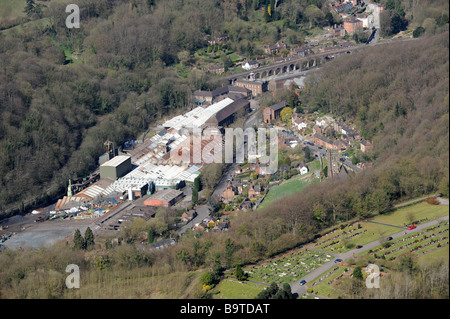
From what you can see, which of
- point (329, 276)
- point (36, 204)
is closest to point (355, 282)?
point (329, 276)

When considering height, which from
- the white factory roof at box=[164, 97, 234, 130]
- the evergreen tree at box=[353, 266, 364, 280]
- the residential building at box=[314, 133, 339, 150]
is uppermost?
the evergreen tree at box=[353, 266, 364, 280]

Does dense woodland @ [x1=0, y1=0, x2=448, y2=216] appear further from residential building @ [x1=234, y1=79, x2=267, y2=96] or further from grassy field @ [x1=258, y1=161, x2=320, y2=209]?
grassy field @ [x1=258, y1=161, x2=320, y2=209]

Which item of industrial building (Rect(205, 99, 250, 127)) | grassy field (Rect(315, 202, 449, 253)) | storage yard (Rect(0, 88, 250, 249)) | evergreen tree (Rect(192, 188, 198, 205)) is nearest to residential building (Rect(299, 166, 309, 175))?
evergreen tree (Rect(192, 188, 198, 205))

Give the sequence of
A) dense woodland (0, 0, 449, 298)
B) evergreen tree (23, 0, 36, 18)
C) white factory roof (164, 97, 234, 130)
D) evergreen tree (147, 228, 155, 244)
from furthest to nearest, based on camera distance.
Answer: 1. evergreen tree (23, 0, 36, 18)
2. white factory roof (164, 97, 234, 130)
3. evergreen tree (147, 228, 155, 244)
4. dense woodland (0, 0, 449, 298)

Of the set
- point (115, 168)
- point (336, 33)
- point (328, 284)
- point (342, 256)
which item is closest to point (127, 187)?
point (115, 168)

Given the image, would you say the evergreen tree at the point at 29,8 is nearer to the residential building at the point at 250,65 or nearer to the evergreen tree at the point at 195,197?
the residential building at the point at 250,65

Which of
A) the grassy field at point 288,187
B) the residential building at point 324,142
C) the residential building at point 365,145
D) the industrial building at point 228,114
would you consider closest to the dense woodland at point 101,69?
the industrial building at point 228,114
